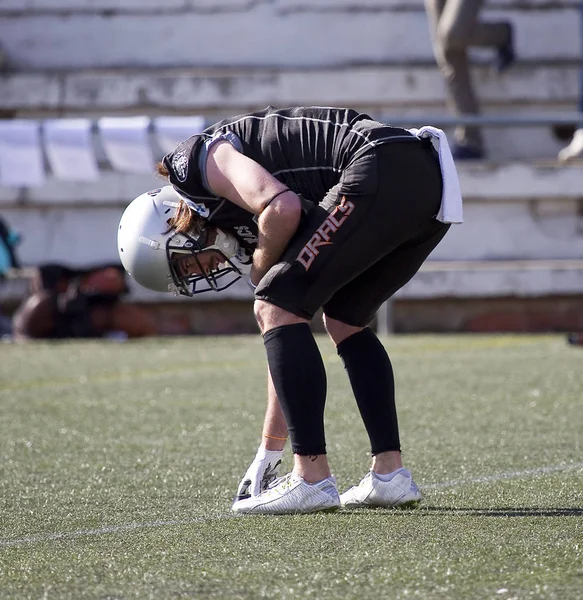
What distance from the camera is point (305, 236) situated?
4090 mm

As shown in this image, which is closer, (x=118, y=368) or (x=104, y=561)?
(x=104, y=561)

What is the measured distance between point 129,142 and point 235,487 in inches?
304

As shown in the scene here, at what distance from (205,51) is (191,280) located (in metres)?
11.9

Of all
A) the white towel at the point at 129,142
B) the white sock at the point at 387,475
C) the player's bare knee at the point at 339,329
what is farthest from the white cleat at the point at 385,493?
the white towel at the point at 129,142

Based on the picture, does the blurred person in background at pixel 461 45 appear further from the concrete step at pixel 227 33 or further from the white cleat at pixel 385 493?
the white cleat at pixel 385 493

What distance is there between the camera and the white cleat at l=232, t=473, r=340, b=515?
411 centimetres

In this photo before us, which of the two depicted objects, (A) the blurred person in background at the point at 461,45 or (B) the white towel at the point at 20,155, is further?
(A) the blurred person in background at the point at 461,45

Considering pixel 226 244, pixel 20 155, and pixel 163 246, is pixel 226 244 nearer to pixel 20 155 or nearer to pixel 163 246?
→ pixel 163 246

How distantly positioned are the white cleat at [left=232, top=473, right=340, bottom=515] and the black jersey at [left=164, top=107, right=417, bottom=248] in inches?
A: 32.5

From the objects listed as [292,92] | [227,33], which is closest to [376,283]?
[292,92]

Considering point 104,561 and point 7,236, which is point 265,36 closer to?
point 7,236

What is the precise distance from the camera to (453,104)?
46.8 feet

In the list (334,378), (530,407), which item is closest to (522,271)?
(334,378)

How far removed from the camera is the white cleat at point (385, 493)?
4238 millimetres
